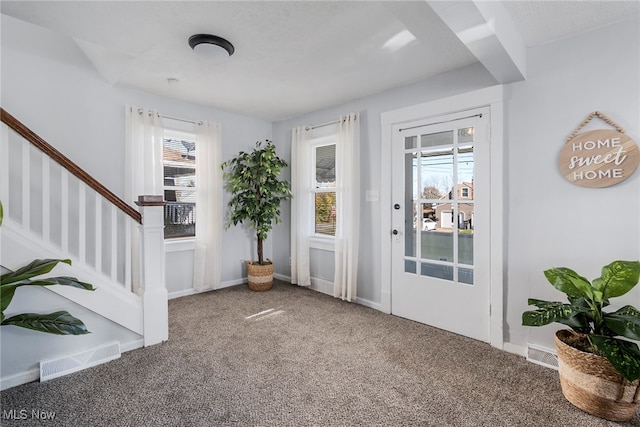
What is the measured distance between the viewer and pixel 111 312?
90.5 inches

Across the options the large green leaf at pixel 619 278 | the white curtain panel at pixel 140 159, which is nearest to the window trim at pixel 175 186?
the white curtain panel at pixel 140 159

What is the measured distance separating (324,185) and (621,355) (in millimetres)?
3202

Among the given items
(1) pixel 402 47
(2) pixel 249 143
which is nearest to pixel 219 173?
(2) pixel 249 143

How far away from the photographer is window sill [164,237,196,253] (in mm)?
3777

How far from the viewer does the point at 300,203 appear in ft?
14.0

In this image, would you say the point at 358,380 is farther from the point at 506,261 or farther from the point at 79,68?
the point at 79,68

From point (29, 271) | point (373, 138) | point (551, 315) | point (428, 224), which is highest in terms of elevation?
point (373, 138)

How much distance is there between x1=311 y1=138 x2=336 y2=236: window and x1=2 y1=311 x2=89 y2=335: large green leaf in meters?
2.84

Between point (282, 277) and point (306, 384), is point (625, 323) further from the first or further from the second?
point (282, 277)

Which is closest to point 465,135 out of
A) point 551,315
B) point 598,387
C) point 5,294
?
point 551,315

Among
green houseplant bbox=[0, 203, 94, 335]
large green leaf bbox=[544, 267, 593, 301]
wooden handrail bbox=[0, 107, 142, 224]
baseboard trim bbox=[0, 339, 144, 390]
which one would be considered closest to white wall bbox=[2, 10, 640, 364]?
large green leaf bbox=[544, 267, 593, 301]

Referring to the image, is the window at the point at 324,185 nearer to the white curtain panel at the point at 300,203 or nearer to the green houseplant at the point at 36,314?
the white curtain panel at the point at 300,203

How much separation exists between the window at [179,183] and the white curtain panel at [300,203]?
4.28ft

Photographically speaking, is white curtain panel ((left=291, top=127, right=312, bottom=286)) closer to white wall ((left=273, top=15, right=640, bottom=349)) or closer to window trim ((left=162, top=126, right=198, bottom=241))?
window trim ((left=162, top=126, right=198, bottom=241))
